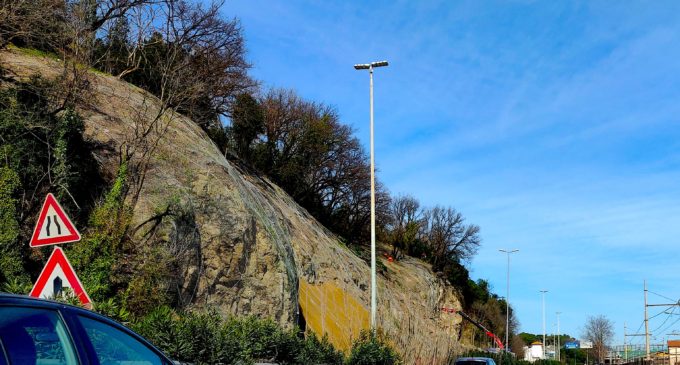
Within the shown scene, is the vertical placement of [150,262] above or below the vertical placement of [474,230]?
below

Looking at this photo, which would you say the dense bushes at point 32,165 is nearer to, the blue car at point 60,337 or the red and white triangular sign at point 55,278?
the red and white triangular sign at point 55,278

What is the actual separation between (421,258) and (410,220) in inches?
151

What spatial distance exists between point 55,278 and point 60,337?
375cm

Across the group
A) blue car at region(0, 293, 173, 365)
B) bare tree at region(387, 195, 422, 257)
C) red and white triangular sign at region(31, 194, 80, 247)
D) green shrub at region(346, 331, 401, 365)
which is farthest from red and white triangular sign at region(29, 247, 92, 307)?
bare tree at region(387, 195, 422, 257)

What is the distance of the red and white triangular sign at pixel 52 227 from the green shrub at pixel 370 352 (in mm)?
11004

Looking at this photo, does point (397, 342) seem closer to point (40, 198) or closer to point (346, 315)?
point (346, 315)

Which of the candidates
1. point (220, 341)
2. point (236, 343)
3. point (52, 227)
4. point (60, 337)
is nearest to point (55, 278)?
point (52, 227)

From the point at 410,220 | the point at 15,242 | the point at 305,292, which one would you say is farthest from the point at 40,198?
the point at 410,220

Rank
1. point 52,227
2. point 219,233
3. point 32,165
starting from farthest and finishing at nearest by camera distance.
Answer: point 219,233
point 32,165
point 52,227

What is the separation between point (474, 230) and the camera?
217 ft

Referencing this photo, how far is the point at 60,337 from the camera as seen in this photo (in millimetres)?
4027

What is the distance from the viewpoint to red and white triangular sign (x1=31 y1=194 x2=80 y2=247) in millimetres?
7594

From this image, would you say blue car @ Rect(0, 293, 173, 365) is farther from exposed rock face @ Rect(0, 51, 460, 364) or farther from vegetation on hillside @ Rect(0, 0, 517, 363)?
exposed rock face @ Rect(0, 51, 460, 364)

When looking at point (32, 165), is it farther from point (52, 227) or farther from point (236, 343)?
point (52, 227)
